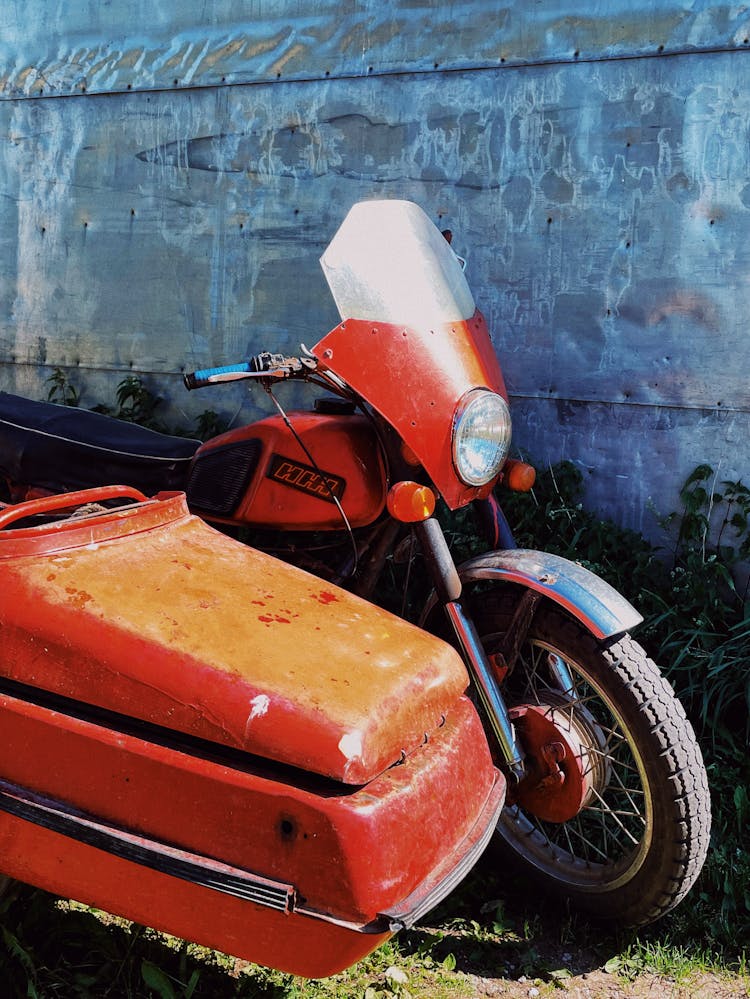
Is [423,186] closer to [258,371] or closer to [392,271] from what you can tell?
[392,271]

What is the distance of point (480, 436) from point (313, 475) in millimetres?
500

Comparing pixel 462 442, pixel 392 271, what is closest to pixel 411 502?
pixel 462 442

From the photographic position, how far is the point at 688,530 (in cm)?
388

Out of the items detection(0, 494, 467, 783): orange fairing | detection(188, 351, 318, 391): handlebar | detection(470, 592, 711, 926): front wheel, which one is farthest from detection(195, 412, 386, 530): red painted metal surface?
detection(0, 494, 467, 783): orange fairing

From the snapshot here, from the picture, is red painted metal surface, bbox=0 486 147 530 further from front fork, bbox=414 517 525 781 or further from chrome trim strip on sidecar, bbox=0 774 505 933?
front fork, bbox=414 517 525 781

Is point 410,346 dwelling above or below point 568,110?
below

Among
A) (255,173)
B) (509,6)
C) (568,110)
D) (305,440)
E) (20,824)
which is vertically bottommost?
(20,824)

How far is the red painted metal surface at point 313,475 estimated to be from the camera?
9.54 ft

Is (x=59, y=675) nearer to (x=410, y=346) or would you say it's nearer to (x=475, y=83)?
(x=410, y=346)

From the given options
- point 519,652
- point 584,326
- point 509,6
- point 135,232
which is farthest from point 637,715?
point 135,232

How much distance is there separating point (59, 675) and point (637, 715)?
59.1 inches

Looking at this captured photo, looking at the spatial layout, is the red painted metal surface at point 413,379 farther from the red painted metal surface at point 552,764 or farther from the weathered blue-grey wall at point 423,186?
the weathered blue-grey wall at point 423,186

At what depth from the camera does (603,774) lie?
284 cm

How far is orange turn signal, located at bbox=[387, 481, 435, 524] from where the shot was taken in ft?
8.77
